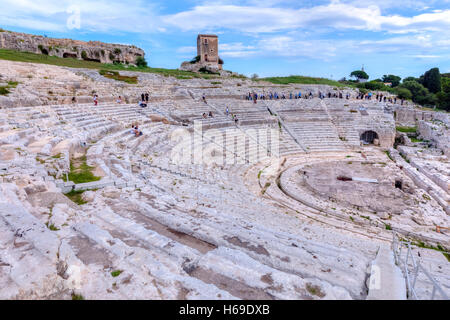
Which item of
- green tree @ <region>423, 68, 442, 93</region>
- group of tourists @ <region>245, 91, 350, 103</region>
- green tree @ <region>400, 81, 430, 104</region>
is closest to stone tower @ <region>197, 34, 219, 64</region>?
group of tourists @ <region>245, 91, 350, 103</region>

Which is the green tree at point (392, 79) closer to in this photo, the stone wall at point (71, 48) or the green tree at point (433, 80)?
the green tree at point (433, 80)

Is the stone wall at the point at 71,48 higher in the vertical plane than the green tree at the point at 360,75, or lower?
lower

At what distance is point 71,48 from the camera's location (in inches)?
1273

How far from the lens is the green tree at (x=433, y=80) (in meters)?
50.7

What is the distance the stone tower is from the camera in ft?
162

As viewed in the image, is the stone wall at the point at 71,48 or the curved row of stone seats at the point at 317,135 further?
the stone wall at the point at 71,48

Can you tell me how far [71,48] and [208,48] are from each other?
25.0 meters

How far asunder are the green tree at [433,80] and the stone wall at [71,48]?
5449 cm

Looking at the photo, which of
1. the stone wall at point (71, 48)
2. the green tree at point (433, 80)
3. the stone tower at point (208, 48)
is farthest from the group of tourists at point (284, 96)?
the green tree at point (433, 80)

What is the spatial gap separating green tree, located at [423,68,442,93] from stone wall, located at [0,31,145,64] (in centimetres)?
5449

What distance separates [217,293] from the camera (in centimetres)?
259

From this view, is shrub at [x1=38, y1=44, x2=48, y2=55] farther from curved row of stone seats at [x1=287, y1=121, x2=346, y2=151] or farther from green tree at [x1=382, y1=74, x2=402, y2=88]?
green tree at [x1=382, y1=74, x2=402, y2=88]

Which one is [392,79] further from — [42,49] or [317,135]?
[42,49]

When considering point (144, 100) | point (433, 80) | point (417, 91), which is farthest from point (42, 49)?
point (433, 80)
